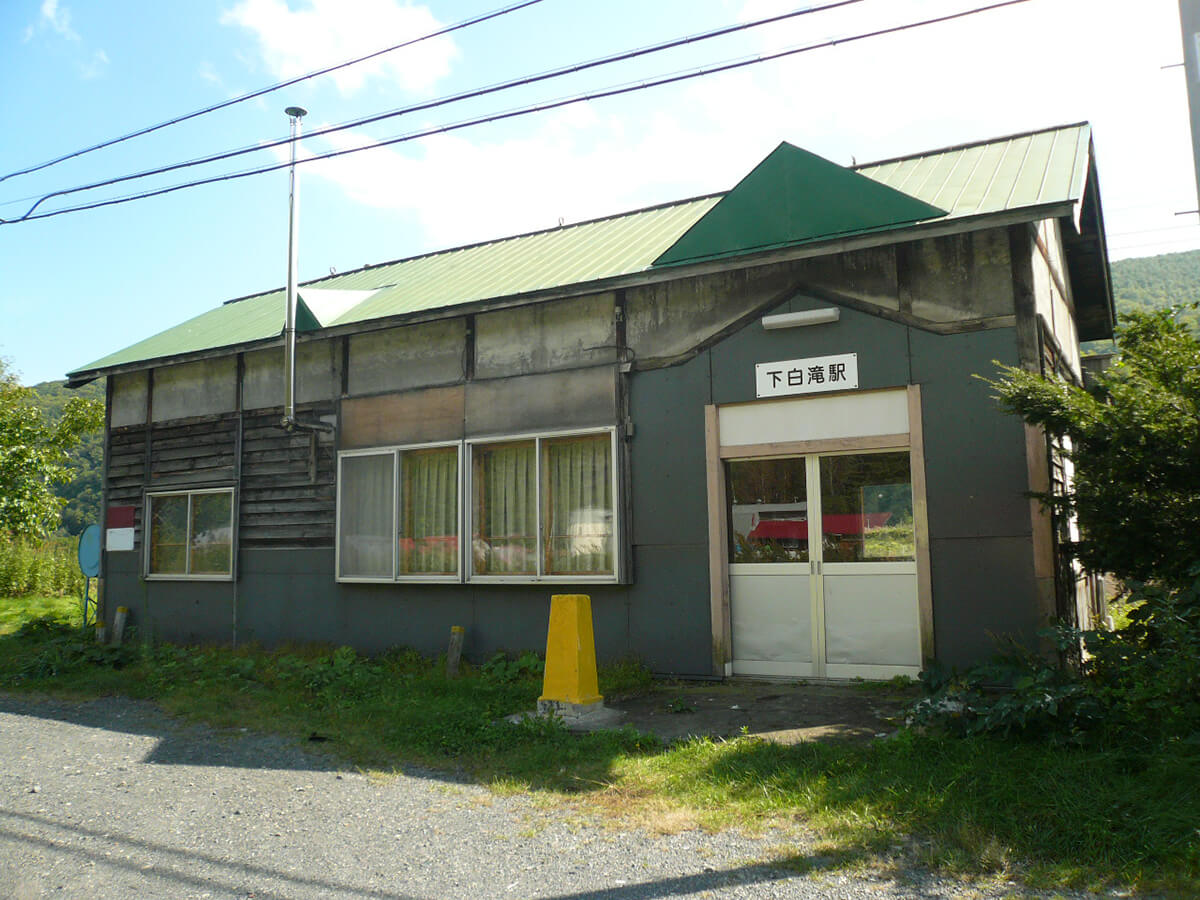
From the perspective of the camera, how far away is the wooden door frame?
7.61m

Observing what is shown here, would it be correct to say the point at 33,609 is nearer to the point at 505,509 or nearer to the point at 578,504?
the point at 505,509

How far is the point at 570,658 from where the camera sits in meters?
7.25

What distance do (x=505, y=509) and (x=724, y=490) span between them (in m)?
2.55

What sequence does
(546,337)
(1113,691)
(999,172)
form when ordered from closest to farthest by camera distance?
1. (1113,691)
2. (999,172)
3. (546,337)

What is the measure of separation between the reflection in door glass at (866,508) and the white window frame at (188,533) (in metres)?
7.59

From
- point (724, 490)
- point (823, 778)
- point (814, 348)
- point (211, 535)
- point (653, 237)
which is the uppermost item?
point (653, 237)

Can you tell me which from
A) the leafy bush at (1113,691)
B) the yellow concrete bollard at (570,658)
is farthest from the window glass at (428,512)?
the leafy bush at (1113,691)

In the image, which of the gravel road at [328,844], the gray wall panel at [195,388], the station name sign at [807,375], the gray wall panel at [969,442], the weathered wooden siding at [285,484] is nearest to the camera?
the gravel road at [328,844]

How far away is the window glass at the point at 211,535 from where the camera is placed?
11969 mm

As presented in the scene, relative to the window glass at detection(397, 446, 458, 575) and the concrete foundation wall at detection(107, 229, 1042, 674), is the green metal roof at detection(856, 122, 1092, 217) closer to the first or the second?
the concrete foundation wall at detection(107, 229, 1042, 674)

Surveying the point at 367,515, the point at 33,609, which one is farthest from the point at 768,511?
the point at 33,609

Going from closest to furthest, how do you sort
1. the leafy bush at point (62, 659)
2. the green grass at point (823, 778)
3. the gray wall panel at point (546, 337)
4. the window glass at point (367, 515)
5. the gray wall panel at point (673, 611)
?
the green grass at point (823, 778), the gray wall panel at point (673, 611), the gray wall panel at point (546, 337), the leafy bush at point (62, 659), the window glass at point (367, 515)

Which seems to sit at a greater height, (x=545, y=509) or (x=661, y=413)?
(x=661, y=413)

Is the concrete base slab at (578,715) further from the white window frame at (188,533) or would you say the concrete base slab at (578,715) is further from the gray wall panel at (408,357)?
the white window frame at (188,533)
